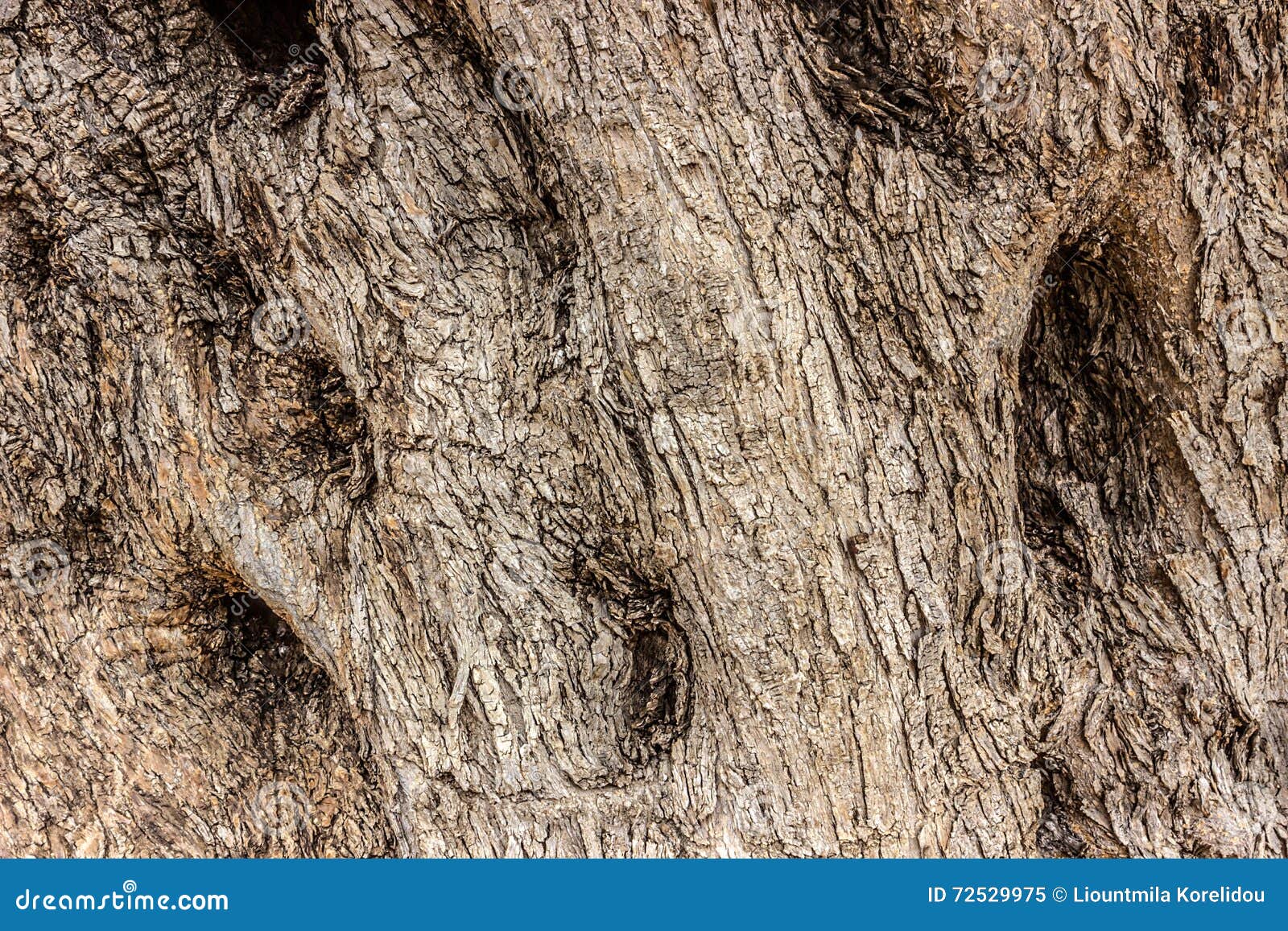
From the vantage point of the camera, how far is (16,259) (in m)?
2.43

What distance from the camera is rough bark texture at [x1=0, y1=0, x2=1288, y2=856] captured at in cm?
218

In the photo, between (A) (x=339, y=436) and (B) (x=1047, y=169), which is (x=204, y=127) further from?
(B) (x=1047, y=169)

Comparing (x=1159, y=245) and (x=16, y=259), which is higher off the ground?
(x=16, y=259)

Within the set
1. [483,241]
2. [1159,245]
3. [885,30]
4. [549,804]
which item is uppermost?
[885,30]

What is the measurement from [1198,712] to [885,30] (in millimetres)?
1924

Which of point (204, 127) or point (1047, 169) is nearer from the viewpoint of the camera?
point (1047, 169)

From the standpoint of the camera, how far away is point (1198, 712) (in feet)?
7.97

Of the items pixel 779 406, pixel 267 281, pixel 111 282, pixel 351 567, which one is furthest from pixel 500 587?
pixel 111 282

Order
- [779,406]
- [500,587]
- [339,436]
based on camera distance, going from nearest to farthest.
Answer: [779,406]
[500,587]
[339,436]

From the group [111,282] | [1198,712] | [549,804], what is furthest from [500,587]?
[1198,712]

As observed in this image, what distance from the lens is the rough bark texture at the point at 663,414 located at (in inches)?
85.7

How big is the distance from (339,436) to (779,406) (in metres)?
1.18

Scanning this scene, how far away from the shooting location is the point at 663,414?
2.18m

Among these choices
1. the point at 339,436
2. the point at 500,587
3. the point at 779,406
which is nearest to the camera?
the point at 779,406
